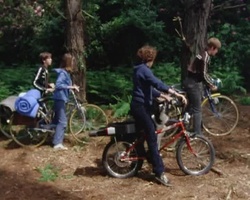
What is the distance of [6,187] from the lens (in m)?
7.04

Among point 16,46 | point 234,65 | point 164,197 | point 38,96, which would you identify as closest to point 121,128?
point 164,197

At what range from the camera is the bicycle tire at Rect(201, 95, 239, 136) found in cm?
926

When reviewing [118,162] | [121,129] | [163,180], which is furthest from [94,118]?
[163,180]

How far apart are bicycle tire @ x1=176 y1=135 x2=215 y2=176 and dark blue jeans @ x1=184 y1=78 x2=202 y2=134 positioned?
2.96 ft

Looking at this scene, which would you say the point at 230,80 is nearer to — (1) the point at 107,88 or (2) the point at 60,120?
(1) the point at 107,88

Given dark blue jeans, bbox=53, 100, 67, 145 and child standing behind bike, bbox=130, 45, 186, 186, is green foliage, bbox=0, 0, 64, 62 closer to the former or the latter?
dark blue jeans, bbox=53, 100, 67, 145

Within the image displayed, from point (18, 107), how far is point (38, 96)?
0.38m

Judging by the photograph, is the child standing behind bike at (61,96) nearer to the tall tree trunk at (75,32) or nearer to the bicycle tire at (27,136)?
the bicycle tire at (27,136)

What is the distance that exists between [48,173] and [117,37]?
7.97 meters

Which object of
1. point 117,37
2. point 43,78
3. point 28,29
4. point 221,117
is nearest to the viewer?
point 43,78

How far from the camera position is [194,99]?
7.96m

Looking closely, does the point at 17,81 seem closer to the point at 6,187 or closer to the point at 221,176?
the point at 6,187

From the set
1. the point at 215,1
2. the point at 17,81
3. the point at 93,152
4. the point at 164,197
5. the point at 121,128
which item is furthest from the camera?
the point at 215,1

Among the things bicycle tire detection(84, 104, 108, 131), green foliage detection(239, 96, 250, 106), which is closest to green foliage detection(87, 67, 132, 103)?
bicycle tire detection(84, 104, 108, 131)
